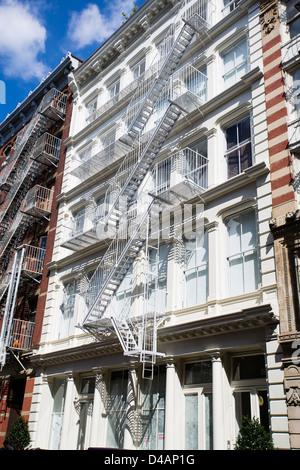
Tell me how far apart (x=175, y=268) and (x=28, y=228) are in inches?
597

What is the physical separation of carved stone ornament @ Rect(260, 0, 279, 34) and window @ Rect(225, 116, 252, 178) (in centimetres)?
337

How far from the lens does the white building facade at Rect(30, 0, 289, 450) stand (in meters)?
13.4

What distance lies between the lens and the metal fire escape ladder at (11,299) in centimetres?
2289

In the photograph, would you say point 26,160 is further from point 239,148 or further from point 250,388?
point 250,388

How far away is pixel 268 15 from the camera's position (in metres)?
16.4

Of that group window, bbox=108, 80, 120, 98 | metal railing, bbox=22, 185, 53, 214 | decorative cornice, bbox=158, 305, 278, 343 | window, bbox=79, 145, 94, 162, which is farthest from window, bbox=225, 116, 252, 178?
metal railing, bbox=22, 185, 53, 214

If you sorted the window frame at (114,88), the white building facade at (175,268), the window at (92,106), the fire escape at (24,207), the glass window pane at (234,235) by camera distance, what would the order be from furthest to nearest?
the window at (92,106), the window frame at (114,88), the fire escape at (24,207), the glass window pane at (234,235), the white building facade at (175,268)

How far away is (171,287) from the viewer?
16.4 m

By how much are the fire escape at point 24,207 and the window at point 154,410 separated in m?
9.73

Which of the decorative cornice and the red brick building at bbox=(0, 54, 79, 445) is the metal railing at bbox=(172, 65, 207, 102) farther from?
the red brick building at bbox=(0, 54, 79, 445)

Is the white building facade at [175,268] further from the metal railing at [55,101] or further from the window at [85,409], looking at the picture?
the metal railing at [55,101]

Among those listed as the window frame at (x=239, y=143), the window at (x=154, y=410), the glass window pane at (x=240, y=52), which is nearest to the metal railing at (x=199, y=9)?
the glass window pane at (x=240, y=52)

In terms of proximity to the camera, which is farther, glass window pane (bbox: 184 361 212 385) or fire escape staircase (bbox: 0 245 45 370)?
fire escape staircase (bbox: 0 245 45 370)

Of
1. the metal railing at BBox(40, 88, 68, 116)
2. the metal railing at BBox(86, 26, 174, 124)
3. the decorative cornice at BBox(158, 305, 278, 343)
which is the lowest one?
the decorative cornice at BBox(158, 305, 278, 343)
